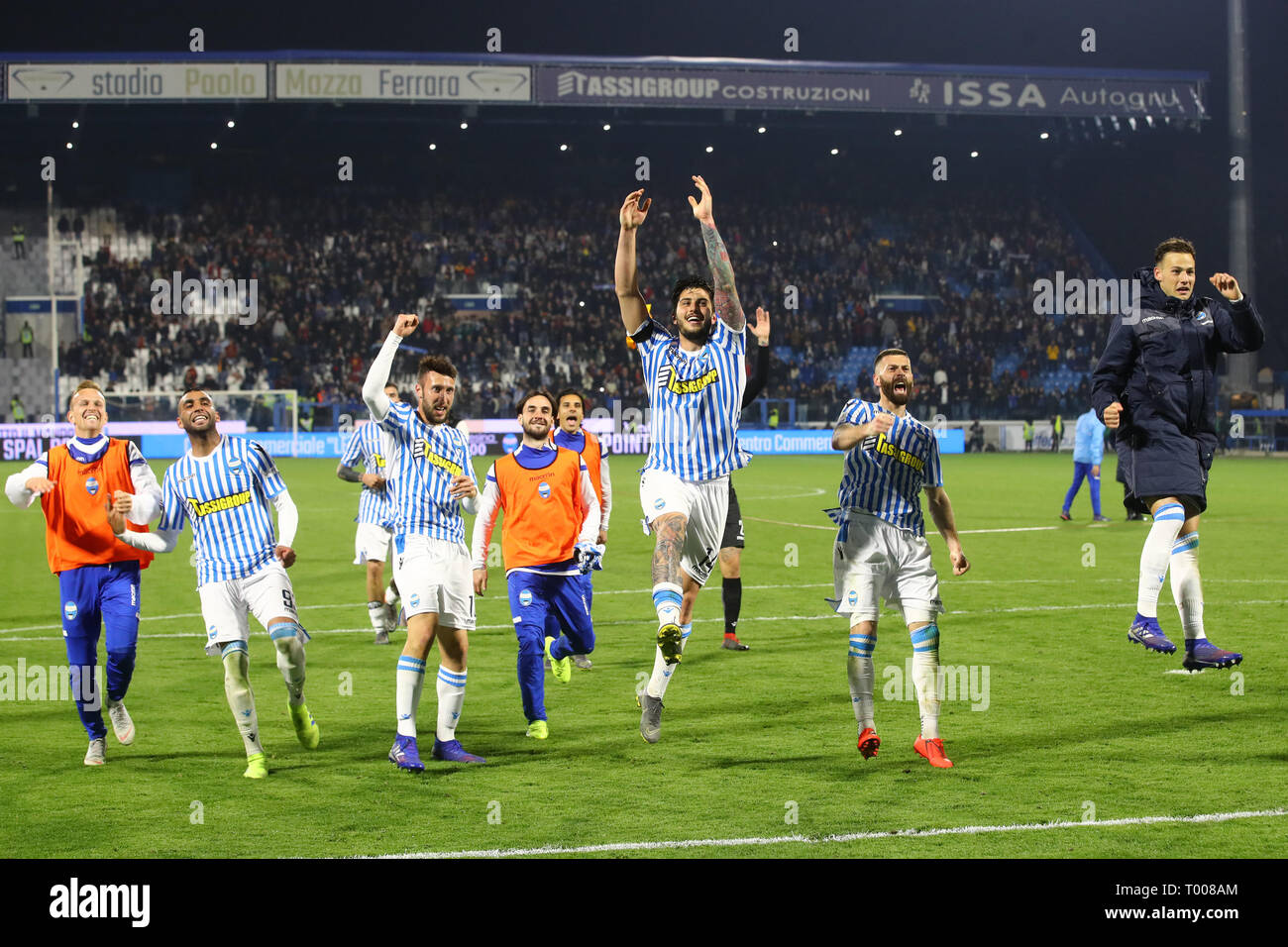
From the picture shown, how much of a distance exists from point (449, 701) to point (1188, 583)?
16.6 feet

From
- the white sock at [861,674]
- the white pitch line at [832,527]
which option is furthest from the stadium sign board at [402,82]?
the white sock at [861,674]

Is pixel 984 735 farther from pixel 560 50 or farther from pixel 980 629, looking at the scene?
pixel 560 50

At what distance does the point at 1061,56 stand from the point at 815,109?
12.7m

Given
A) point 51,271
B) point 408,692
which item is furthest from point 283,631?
point 51,271

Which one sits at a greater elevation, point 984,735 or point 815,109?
point 815,109

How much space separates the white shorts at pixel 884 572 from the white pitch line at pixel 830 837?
1.51 m

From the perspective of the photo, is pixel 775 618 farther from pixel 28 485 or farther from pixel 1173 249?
pixel 28 485

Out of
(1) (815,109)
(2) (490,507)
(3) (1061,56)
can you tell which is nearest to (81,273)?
(1) (815,109)

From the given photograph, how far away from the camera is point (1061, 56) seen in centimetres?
5653

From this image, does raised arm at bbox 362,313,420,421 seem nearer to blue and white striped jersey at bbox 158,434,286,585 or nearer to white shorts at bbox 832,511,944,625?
blue and white striped jersey at bbox 158,434,286,585

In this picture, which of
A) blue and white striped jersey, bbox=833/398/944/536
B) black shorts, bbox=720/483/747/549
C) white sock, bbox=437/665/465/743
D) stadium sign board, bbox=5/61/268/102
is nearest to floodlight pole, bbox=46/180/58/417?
stadium sign board, bbox=5/61/268/102

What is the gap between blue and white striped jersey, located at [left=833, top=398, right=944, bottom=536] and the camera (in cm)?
745

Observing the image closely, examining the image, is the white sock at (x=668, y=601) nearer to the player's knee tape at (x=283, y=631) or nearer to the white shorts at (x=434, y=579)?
the white shorts at (x=434, y=579)

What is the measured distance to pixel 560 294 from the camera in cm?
5241
